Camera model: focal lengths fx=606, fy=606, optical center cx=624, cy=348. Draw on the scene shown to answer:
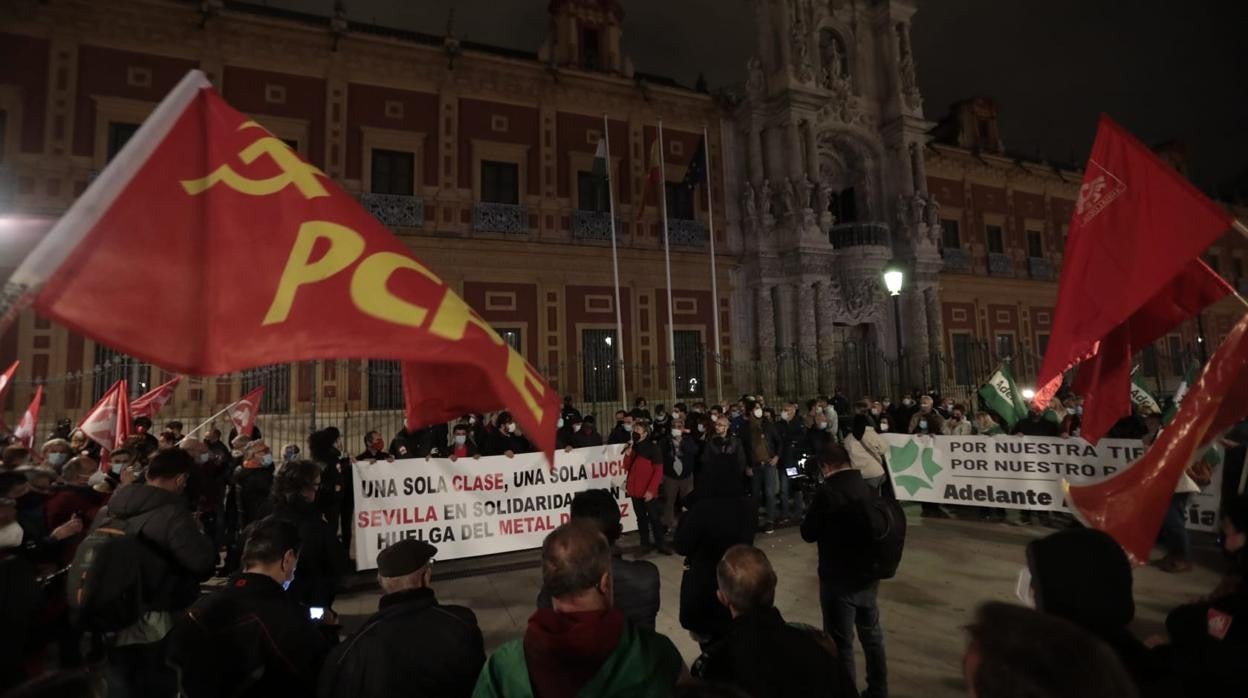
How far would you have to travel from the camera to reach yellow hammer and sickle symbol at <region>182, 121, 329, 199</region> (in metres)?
2.40

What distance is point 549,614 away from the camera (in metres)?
1.87

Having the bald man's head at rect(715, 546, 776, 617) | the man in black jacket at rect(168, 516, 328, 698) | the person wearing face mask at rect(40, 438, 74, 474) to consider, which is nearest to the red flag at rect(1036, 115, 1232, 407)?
the bald man's head at rect(715, 546, 776, 617)

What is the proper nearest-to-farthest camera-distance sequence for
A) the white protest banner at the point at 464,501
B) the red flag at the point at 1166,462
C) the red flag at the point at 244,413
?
the red flag at the point at 1166,462, the white protest banner at the point at 464,501, the red flag at the point at 244,413

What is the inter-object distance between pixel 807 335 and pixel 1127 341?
45.5 ft

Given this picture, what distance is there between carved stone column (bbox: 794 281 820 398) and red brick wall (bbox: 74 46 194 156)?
1665 cm

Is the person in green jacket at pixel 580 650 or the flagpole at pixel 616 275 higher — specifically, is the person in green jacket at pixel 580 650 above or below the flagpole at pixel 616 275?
below

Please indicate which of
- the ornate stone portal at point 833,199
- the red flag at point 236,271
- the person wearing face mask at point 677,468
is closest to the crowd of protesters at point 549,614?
the red flag at point 236,271

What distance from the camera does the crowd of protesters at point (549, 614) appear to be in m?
1.74

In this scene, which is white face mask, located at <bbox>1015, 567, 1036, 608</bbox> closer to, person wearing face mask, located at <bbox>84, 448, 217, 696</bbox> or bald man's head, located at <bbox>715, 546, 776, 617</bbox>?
bald man's head, located at <bbox>715, 546, 776, 617</bbox>

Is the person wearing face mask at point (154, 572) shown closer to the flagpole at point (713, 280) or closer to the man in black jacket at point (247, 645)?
the man in black jacket at point (247, 645)

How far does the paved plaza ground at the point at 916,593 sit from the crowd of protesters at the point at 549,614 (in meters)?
0.97

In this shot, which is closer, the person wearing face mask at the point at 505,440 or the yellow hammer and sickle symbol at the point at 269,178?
the yellow hammer and sickle symbol at the point at 269,178

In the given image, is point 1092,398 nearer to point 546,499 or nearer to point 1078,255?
point 1078,255

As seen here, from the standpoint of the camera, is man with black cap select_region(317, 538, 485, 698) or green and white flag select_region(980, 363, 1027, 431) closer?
man with black cap select_region(317, 538, 485, 698)
